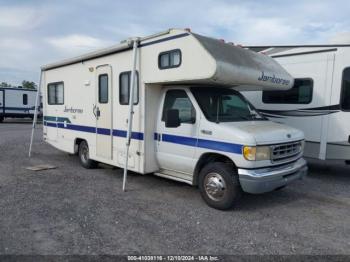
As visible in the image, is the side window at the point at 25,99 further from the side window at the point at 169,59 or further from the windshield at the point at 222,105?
the windshield at the point at 222,105

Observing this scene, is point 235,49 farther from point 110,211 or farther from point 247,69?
point 110,211

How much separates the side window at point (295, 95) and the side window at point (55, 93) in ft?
18.7

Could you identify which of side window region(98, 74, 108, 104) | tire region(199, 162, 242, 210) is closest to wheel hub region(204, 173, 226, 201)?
tire region(199, 162, 242, 210)

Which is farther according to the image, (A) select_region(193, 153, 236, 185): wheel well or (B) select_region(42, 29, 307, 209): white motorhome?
(A) select_region(193, 153, 236, 185): wheel well

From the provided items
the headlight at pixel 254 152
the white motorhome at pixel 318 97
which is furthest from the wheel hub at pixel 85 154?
the white motorhome at pixel 318 97

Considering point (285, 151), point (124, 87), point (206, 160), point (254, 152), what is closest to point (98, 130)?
point (124, 87)

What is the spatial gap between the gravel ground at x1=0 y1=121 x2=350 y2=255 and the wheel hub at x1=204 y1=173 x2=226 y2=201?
0.25 m

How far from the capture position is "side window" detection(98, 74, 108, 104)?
7.26m

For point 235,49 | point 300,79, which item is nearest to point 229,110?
point 235,49

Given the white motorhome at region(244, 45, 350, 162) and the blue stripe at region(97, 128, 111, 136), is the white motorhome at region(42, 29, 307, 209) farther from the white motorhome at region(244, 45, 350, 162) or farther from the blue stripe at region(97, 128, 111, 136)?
the white motorhome at region(244, 45, 350, 162)

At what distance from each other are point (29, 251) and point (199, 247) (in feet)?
6.80

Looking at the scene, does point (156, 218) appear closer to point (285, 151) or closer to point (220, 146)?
point (220, 146)

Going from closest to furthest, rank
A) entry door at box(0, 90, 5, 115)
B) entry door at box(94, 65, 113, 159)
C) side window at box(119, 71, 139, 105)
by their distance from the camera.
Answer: side window at box(119, 71, 139, 105)
entry door at box(94, 65, 113, 159)
entry door at box(0, 90, 5, 115)

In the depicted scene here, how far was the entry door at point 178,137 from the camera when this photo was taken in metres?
5.64
